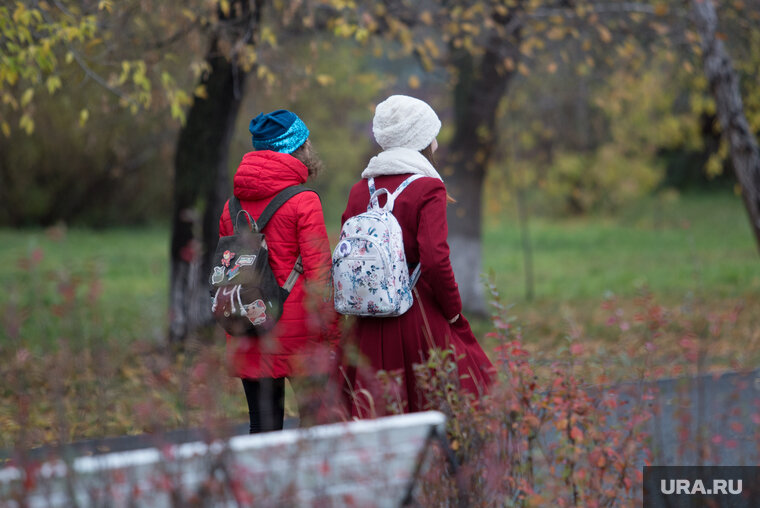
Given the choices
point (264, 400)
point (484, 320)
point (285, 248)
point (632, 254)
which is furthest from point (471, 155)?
point (632, 254)

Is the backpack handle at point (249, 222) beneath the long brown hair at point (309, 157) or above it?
beneath

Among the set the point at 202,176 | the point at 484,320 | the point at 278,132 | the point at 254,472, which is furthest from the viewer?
the point at 484,320

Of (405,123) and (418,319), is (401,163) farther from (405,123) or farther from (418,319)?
(418,319)

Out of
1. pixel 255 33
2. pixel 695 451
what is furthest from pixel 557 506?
pixel 255 33

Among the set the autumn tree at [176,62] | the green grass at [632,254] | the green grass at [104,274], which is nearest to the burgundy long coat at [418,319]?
the green grass at [632,254]

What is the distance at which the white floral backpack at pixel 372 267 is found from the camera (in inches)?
143

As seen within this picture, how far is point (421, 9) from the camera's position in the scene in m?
9.02

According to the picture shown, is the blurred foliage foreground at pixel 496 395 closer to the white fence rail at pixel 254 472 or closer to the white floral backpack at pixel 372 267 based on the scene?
the white fence rail at pixel 254 472

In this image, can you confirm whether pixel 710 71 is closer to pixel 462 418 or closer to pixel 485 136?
pixel 485 136

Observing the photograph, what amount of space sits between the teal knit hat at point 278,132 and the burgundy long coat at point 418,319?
1.13ft

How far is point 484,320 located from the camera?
11.0m

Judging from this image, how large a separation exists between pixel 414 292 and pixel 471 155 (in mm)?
7027

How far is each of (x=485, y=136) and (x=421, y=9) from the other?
201 centimetres

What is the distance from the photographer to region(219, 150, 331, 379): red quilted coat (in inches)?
148
